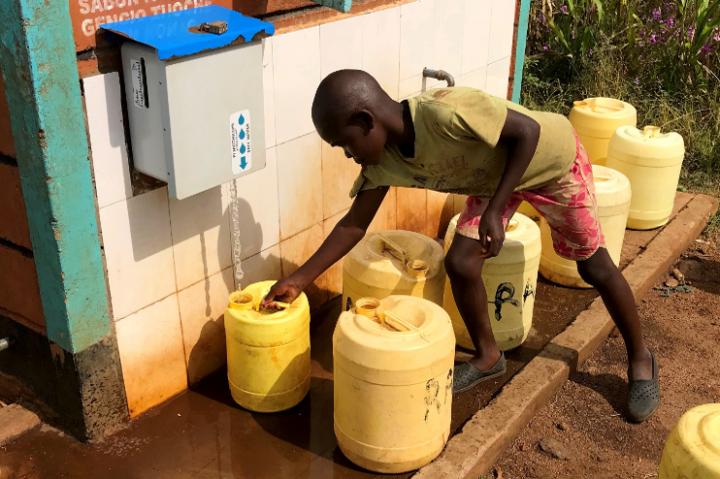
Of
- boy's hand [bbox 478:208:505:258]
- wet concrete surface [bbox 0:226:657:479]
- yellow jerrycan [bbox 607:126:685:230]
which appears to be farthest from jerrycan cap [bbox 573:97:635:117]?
boy's hand [bbox 478:208:505:258]

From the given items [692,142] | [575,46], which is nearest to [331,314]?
[692,142]

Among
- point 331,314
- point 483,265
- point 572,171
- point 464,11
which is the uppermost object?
point 464,11

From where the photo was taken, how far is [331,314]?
446 cm

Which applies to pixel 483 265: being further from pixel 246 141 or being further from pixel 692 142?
pixel 692 142

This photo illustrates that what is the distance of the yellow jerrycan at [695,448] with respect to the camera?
2.57 m

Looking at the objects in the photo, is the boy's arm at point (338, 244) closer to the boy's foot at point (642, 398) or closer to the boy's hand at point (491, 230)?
the boy's hand at point (491, 230)

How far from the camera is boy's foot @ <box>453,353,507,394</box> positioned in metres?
3.76

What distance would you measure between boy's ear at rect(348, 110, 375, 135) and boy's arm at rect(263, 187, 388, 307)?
45cm

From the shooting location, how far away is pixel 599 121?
18.2ft

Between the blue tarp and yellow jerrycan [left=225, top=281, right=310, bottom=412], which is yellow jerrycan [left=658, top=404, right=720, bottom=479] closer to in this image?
yellow jerrycan [left=225, top=281, right=310, bottom=412]

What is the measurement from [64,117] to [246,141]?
76 centimetres

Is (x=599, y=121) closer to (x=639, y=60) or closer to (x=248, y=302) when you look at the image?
(x=639, y=60)

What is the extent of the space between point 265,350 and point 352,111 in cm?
113

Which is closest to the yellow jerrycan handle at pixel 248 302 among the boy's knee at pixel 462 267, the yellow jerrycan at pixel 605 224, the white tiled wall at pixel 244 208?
the white tiled wall at pixel 244 208
